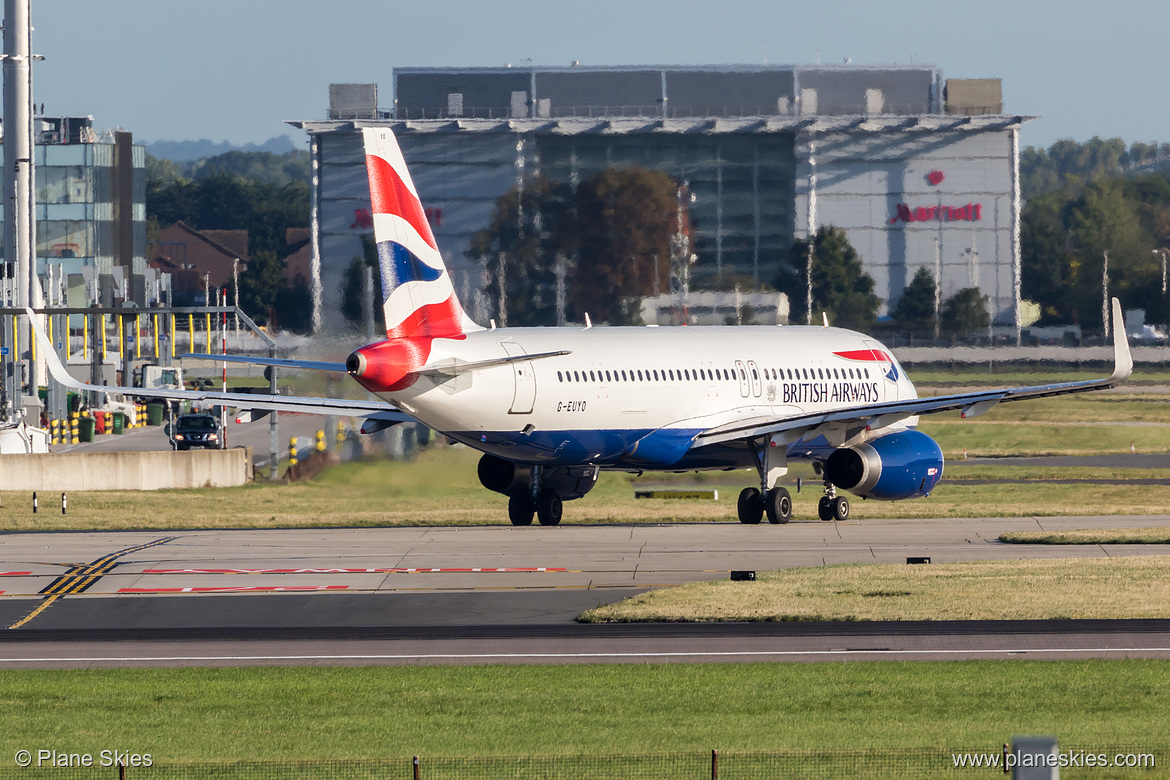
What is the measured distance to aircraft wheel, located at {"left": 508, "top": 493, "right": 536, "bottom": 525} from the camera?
127 ft

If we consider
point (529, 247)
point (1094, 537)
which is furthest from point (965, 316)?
point (1094, 537)

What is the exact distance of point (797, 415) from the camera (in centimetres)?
3903

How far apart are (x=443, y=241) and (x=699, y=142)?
26347 millimetres

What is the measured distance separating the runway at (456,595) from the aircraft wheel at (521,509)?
461 millimetres

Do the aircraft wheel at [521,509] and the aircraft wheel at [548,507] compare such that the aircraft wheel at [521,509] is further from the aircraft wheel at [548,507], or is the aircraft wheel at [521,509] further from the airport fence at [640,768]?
the airport fence at [640,768]

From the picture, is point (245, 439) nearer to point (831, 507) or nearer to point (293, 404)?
point (293, 404)

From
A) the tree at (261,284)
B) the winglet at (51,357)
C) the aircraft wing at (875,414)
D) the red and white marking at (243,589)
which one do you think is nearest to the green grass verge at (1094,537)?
the aircraft wing at (875,414)

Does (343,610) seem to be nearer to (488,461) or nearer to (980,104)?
(488,461)

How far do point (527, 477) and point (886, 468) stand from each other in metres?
8.38

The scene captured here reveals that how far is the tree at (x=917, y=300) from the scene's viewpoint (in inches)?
5010

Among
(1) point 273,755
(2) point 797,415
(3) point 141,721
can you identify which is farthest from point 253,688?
(2) point 797,415

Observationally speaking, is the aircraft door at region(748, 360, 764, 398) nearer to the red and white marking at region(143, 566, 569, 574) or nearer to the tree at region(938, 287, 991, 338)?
the red and white marking at region(143, 566, 569, 574)

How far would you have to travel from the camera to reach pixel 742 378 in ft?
131

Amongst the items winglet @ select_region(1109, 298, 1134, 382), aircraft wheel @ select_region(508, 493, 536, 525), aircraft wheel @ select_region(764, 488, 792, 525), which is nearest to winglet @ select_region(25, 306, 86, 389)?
aircraft wheel @ select_region(508, 493, 536, 525)
